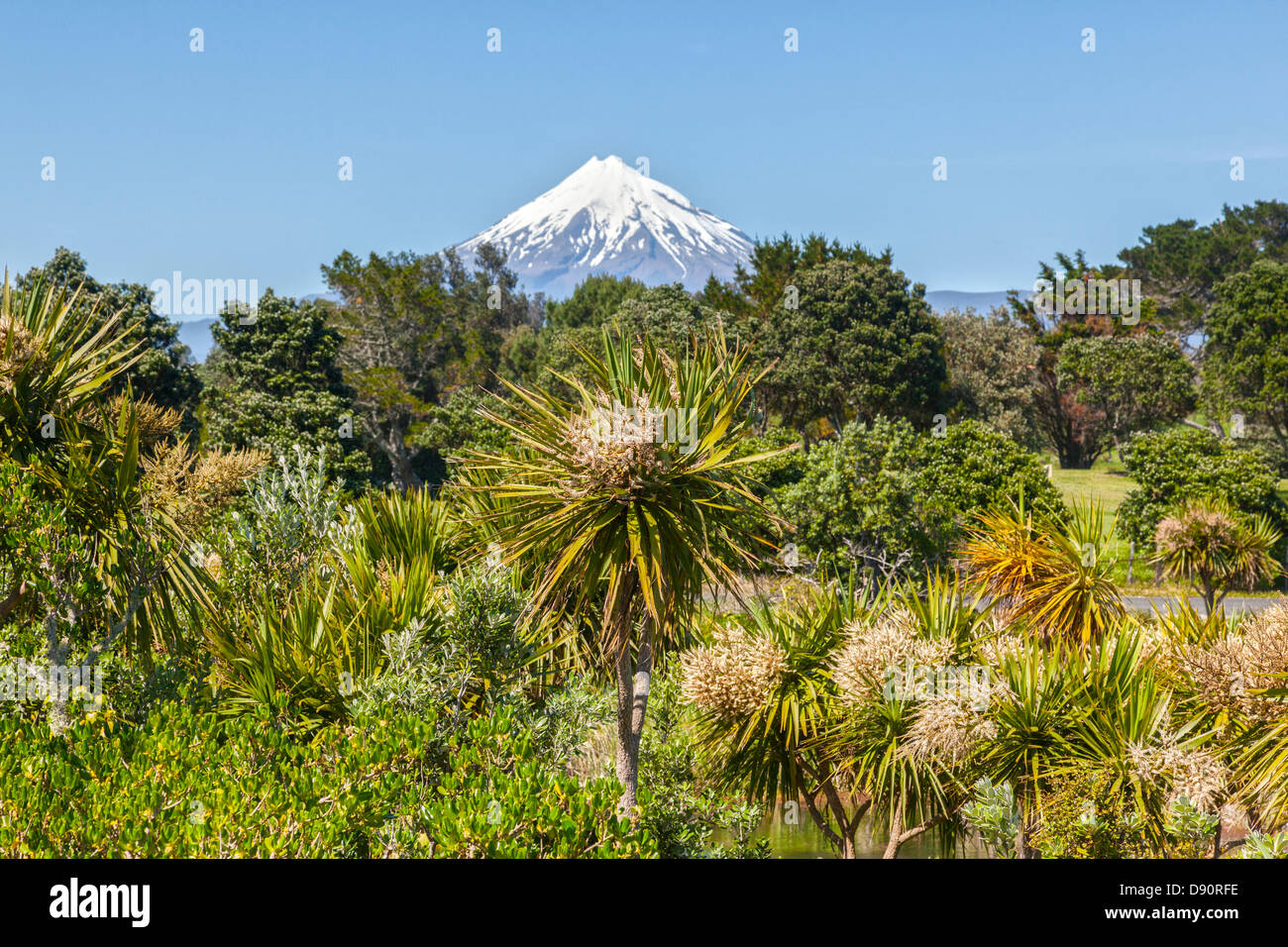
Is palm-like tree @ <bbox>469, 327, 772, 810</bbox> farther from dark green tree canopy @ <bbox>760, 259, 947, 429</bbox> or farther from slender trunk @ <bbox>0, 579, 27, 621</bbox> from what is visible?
dark green tree canopy @ <bbox>760, 259, 947, 429</bbox>

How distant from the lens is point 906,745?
8.10m

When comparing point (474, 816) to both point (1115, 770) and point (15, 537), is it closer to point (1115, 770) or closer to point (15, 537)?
point (15, 537)

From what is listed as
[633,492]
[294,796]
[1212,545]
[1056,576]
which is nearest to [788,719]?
[633,492]

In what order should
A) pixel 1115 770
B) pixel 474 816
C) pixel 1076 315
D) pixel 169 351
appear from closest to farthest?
pixel 474 816
pixel 1115 770
pixel 169 351
pixel 1076 315

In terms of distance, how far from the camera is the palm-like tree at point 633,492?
756 centimetres

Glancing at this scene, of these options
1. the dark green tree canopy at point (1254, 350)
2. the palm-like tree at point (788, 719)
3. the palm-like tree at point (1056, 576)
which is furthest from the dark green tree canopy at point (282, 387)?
the dark green tree canopy at point (1254, 350)

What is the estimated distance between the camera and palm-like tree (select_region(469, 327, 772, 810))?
7559 mm

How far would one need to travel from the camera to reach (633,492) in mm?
7637

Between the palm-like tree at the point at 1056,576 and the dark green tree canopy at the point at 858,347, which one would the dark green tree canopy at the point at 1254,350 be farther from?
the palm-like tree at the point at 1056,576

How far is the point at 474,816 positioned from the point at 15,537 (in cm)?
434

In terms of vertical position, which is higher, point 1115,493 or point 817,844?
point 1115,493

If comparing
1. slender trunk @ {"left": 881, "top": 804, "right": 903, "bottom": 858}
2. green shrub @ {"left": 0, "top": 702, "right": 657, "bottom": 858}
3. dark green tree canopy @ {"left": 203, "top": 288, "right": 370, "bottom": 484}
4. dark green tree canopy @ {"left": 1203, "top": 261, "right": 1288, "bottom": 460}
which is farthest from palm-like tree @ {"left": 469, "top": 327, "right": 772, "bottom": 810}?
dark green tree canopy @ {"left": 1203, "top": 261, "right": 1288, "bottom": 460}

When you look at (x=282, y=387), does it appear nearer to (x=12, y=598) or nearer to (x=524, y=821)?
(x=12, y=598)
